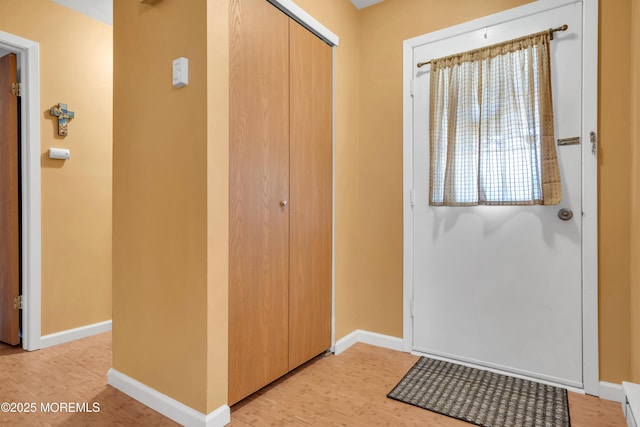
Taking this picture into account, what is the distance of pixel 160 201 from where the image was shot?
5.84ft

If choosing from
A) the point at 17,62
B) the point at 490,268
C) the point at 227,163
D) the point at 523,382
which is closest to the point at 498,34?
the point at 490,268

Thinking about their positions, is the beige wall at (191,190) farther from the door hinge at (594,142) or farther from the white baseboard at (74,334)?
the white baseboard at (74,334)

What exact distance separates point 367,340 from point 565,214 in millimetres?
1524

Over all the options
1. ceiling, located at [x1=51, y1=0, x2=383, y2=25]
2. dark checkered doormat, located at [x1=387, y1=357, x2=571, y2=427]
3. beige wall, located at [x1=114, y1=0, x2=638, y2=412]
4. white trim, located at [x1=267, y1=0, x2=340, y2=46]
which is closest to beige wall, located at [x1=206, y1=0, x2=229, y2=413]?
beige wall, located at [x1=114, y1=0, x2=638, y2=412]

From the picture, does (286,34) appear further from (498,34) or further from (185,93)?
(498,34)

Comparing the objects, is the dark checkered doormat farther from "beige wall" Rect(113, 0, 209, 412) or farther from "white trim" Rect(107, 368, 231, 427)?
"beige wall" Rect(113, 0, 209, 412)

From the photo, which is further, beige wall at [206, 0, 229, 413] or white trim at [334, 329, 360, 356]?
white trim at [334, 329, 360, 356]

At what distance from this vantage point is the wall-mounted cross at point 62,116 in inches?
104

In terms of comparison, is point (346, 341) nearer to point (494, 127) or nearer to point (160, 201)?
point (160, 201)

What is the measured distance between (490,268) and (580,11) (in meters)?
1.48

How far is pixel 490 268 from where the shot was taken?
221 cm

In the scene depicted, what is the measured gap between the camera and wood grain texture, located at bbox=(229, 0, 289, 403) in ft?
5.72

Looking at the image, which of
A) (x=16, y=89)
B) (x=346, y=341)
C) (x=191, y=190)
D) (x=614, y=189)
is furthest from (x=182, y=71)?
(x=614, y=189)

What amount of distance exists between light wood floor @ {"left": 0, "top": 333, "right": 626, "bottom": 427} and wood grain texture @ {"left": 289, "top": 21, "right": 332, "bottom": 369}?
23cm
